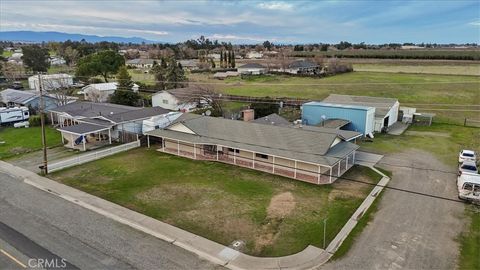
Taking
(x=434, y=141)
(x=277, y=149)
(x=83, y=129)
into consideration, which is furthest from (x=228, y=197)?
(x=434, y=141)

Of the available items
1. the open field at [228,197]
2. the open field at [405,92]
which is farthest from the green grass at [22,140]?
the open field at [405,92]

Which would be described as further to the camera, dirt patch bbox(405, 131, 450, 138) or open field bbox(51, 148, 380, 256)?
dirt patch bbox(405, 131, 450, 138)

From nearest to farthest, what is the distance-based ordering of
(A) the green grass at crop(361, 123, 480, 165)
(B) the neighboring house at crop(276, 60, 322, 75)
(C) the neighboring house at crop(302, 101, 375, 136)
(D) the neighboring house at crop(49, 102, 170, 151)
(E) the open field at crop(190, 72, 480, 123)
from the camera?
(A) the green grass at crop(361, 123, 480, 165), (D) the neighboring house at crop(49, 102, 170, 151), (C) the neighboring house at crop(302, 101, 375, 136), (E) the open field at crop(190, 72, 480, 123), (B) the neighboring house at crop(276, 60, 322, 75)

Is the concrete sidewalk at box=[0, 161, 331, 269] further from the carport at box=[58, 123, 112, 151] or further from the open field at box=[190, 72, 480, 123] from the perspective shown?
the open field at box=[190, 72, 480, 123]

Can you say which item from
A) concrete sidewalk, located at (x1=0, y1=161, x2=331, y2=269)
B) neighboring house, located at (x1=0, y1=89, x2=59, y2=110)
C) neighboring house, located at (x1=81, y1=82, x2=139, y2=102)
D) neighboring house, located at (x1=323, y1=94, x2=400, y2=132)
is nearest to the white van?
concrete sidewalk, located at (x1=0, y1=161, x2=331, y2=269)

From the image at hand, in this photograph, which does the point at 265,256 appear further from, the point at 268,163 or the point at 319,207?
the point at 268,163

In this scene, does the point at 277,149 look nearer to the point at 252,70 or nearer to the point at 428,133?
the point at 428,133
